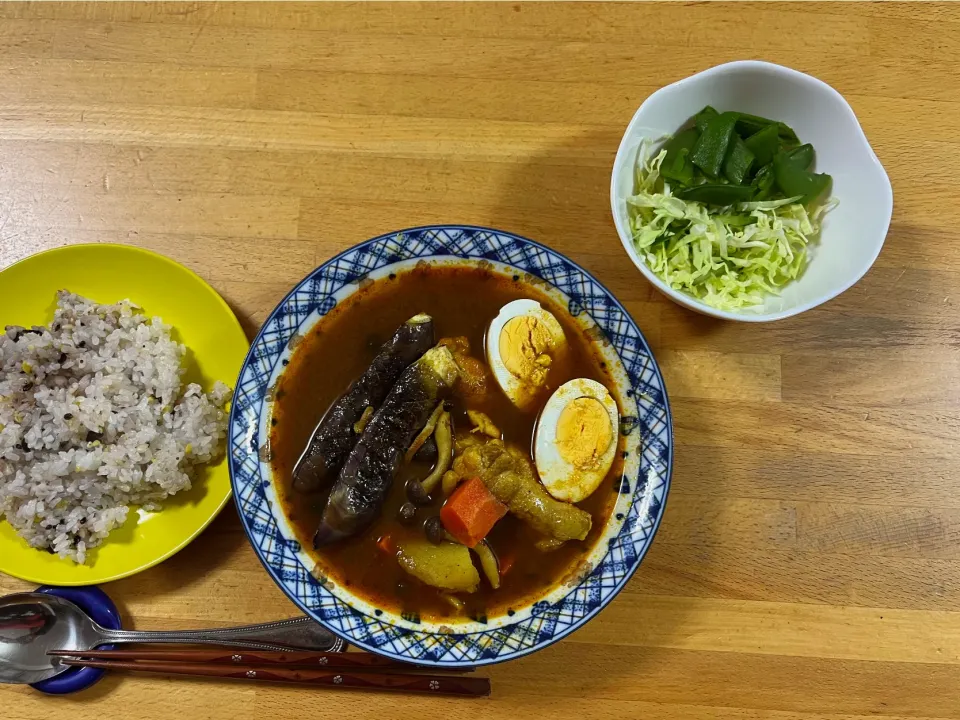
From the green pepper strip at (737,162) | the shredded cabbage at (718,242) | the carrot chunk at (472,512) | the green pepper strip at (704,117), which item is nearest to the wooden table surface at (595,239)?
the shredded cabbage at (718,242)

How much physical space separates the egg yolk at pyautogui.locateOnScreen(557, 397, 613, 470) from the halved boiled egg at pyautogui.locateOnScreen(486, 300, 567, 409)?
0.14m

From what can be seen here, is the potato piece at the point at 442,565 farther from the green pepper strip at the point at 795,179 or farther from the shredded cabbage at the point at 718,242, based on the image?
the green pepper strip at the point at 795,179

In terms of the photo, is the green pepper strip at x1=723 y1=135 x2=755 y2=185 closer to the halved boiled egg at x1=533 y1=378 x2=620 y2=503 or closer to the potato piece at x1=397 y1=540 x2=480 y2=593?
the halved boiled egg at x1=533 y1=378 x2=620 y2=503

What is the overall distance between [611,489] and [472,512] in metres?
0.40

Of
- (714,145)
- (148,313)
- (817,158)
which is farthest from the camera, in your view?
(148,313)

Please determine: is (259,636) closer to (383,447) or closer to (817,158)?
(383,447)

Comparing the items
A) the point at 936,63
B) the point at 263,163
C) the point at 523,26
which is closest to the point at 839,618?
the point at 936,63

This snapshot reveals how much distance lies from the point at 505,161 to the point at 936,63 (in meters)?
1.51

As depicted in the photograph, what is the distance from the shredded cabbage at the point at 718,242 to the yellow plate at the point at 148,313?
1.27 meters

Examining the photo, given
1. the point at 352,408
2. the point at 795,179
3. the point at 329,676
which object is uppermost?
the point at 795,179

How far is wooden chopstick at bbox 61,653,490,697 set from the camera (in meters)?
1.96

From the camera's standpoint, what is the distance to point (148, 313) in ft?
7.06

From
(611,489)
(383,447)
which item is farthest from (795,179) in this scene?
(383,447)

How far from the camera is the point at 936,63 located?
2283mm
